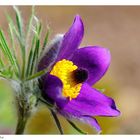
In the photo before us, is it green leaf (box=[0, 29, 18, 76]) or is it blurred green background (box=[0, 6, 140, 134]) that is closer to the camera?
green leaf (box=[0, 29, 18, 76])

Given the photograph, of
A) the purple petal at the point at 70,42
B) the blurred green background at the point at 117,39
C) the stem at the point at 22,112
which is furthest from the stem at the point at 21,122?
the blurred green background at the point at 117,39

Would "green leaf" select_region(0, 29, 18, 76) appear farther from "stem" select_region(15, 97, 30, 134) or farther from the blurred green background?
the blurred green background

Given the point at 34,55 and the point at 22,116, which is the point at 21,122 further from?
the point at 34,55

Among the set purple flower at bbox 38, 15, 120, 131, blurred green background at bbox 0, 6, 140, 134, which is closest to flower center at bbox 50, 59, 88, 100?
purple flower at bbox 38, 15, 120, 131

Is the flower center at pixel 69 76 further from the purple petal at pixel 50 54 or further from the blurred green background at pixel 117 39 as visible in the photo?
A: the blurred green background at pixel 117 39

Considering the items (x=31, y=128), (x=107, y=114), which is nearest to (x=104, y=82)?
(x=31, y=128)

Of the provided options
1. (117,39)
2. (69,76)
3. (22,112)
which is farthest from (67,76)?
(117,39)
